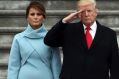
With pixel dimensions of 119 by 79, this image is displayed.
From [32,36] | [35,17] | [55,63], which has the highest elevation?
[35,17]

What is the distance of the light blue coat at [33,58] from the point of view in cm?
438

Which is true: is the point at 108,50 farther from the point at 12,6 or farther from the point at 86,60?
the point at 12,6

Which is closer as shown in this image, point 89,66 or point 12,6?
point 89,66

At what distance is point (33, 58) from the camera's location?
4398 mm

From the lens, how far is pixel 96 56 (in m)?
4.20

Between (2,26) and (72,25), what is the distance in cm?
260

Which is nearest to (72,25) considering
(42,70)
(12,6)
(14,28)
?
(42,70)

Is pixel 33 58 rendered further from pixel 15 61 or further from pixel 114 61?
pixel 114 61

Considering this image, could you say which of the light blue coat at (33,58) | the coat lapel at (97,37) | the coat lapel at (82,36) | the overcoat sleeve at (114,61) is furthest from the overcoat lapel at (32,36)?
the overcoat sleeve at (114,61)

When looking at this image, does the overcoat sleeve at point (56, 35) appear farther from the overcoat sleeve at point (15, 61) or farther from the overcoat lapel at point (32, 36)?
the overcoat sleeve at point (15, 61)

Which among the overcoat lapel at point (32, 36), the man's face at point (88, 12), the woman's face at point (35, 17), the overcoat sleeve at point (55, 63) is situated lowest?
the overcoat sleeve at point (55, 63)

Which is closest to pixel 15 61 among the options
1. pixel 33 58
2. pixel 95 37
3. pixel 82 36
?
pixel 33 58

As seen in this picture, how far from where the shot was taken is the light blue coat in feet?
14.4

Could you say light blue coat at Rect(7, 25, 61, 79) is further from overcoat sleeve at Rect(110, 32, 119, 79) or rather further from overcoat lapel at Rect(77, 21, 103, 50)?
overcoat sleeve at Rect(110, 32, 119, 79)
